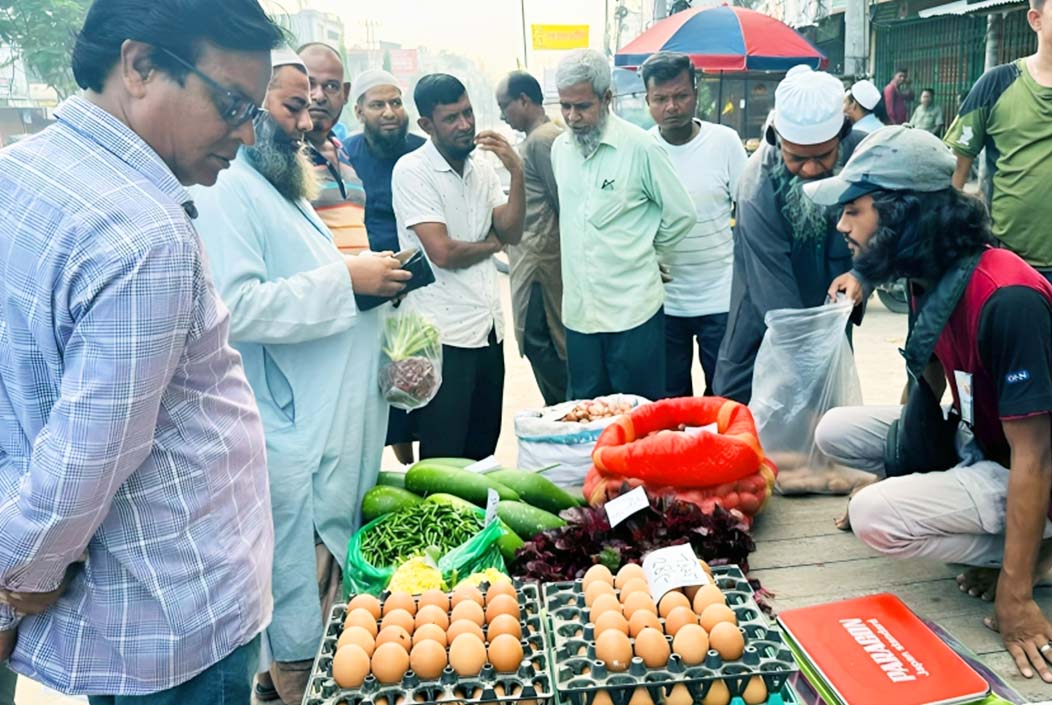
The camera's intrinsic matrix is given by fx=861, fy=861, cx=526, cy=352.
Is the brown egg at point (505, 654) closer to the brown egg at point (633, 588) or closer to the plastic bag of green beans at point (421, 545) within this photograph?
the brown egg at point (633, 588)

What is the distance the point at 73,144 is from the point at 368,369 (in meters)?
1.40

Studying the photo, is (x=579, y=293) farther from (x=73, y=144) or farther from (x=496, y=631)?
(x=73, y=144)

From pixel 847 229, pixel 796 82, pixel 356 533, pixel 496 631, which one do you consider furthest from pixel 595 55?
pixel 496 631

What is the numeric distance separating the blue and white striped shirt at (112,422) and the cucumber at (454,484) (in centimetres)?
140

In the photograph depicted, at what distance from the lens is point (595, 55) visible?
12.5ft

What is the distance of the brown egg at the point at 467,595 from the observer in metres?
1.82

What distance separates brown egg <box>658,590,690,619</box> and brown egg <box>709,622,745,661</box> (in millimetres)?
119

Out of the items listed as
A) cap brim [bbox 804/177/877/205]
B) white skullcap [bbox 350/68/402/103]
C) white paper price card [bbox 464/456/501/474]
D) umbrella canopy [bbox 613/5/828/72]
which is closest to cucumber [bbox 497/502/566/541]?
white paper price card [bbox 464/456/501/474]

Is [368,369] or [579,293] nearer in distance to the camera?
[368,369]

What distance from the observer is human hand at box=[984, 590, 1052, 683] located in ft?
6.06

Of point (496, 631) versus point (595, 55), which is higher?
point (595, 55)

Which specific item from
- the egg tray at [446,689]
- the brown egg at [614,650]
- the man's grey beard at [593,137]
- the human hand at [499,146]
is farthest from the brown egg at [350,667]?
the man's grey beard at [593,137]

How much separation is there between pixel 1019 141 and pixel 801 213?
1090 mm

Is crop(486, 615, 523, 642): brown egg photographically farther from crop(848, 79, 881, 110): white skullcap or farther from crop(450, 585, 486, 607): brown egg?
crop(848, 79, 881, 110): white skullcap
